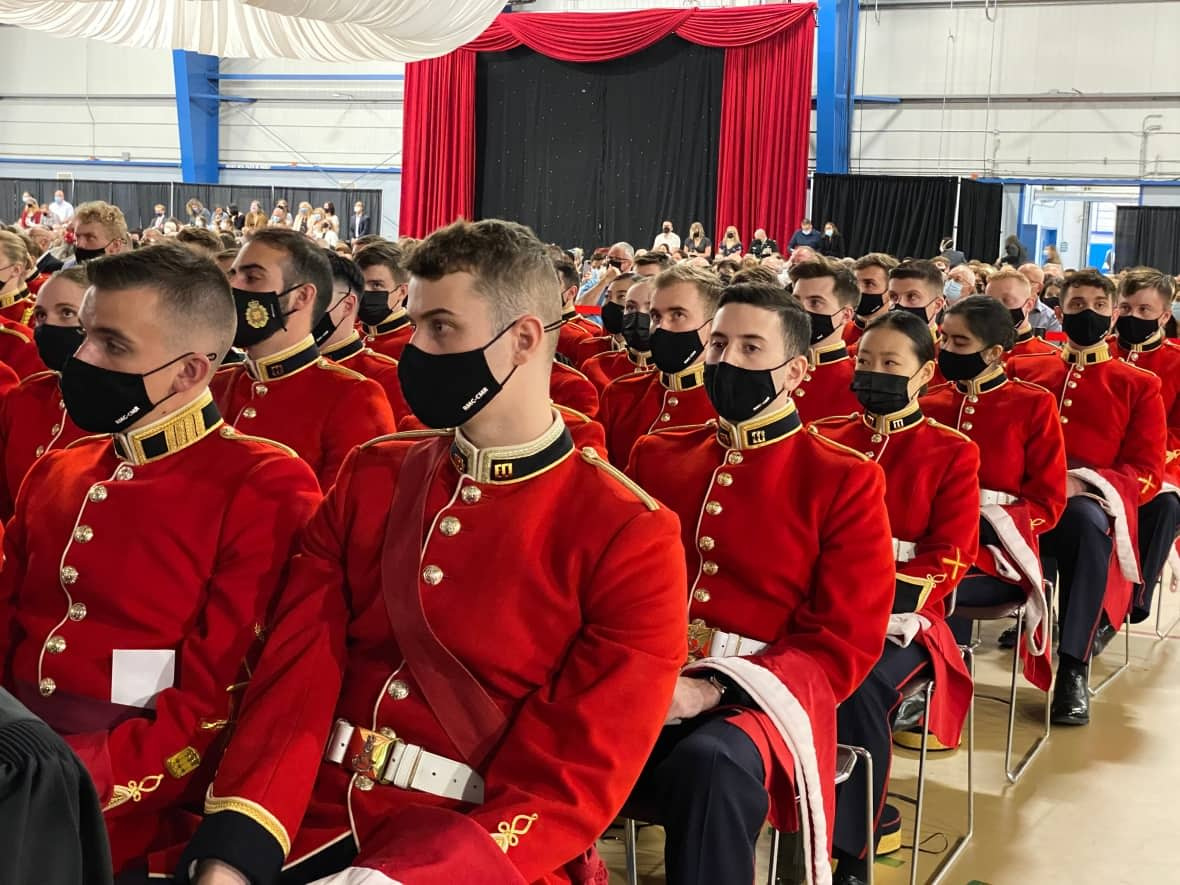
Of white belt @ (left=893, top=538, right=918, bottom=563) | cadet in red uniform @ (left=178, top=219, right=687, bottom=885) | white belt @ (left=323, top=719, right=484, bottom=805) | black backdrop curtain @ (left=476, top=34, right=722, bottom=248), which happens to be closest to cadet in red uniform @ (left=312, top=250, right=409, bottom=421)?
white belt @ (left=893, top=538, right=918, bottom=563)

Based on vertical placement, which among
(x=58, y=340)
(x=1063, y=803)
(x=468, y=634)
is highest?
(x=58, y=340)

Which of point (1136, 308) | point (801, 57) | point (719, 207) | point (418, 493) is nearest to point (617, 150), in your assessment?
point (719, 207)

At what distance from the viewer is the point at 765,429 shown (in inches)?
109

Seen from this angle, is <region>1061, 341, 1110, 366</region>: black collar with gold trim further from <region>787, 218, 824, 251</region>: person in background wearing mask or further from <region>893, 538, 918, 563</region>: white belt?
<region>787, 218, 824, 251</region>: person in background wearing mask

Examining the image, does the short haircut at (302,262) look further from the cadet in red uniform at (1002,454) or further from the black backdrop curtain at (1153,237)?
the black backdrop curtain at (1153,237)

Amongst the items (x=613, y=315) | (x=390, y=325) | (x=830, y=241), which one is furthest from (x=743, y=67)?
(x=390, y=325)

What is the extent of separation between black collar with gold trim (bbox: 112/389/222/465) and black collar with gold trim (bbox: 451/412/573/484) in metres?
0.52

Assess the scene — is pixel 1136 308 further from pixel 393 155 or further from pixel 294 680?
pixel 393 155

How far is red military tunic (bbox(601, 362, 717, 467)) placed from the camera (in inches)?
167

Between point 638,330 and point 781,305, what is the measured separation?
7.28 ft

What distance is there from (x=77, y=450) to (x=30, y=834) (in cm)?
136

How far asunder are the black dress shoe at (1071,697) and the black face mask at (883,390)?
1.39 meters

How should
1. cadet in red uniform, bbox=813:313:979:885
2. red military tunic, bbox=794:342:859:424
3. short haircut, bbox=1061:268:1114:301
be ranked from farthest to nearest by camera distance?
1. short haircut, bbox=1061:268:1114:301
2. red military tunic, bbox=794:342:859:424
3. cadet in red uniform, bbox=813:313:979:885

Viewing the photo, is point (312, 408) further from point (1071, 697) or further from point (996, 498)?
point (1071, 697)
